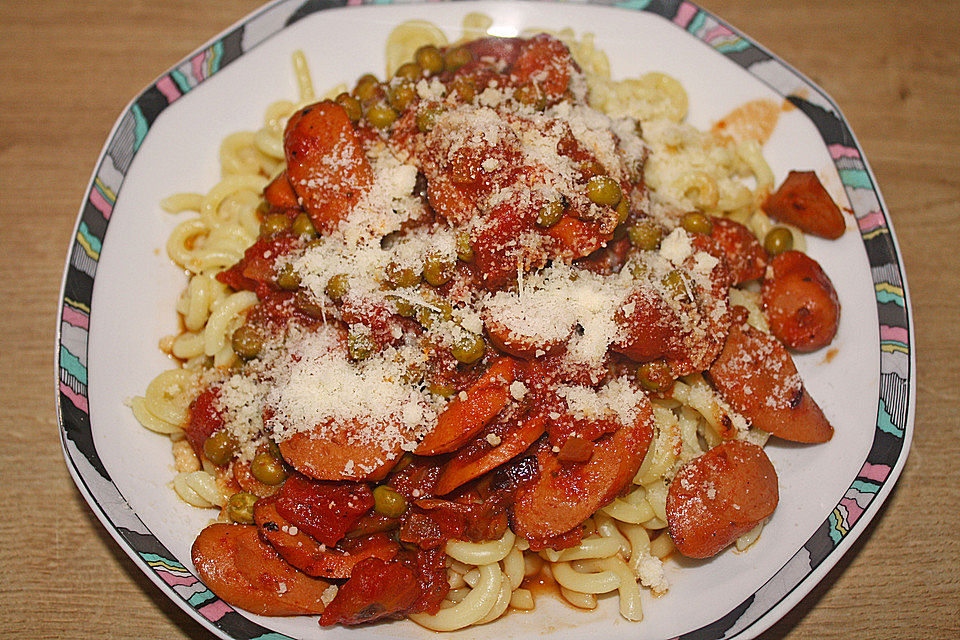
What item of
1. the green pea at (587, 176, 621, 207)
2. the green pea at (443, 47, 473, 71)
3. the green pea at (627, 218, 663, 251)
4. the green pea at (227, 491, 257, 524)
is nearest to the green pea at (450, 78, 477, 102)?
the green pea at (443, 47, 473, 71)

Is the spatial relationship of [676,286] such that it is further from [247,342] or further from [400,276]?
[247,342]

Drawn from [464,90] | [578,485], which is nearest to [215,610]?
[578,485]

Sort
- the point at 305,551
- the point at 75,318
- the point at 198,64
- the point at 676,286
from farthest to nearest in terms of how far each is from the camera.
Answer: the point at 198,64 < the point at 75,318 < the point at 676,286 < the point at 305,551

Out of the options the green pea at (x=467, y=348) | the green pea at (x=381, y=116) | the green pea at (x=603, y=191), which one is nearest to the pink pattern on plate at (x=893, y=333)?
the green pea at (x=603, y=191)

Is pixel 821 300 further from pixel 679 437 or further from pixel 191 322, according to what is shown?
pixel 191 322

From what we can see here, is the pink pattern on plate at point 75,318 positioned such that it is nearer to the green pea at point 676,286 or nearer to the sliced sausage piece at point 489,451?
the sliced sausage piece at point 489,451

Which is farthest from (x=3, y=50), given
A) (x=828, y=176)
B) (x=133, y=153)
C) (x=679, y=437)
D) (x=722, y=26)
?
(x=828, y=176)

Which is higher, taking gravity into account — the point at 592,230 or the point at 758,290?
the point at 592,230
